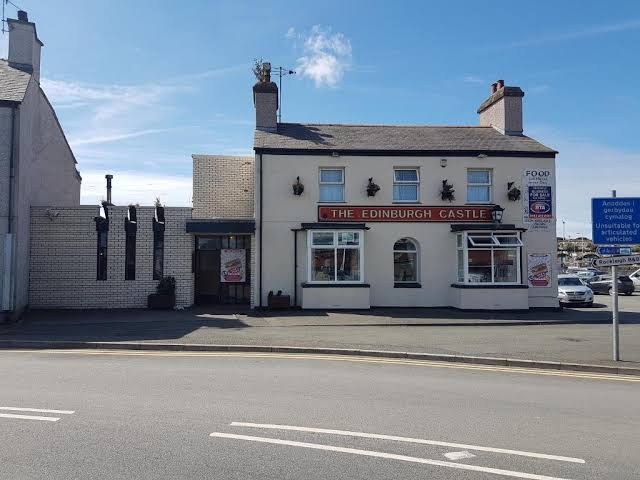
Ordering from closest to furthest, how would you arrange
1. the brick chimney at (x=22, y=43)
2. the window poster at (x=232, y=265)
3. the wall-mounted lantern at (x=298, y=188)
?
the brick chimney at (x=22, y=43), the wall-mounted lantern at (x=298, y=188), the window poster at (x=232, y=265)

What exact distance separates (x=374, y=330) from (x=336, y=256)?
522 centimetres

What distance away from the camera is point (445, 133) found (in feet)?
73.3

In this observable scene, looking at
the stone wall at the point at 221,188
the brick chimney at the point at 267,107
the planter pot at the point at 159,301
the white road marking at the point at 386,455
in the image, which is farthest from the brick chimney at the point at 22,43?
the white road marking at the point at 386,455

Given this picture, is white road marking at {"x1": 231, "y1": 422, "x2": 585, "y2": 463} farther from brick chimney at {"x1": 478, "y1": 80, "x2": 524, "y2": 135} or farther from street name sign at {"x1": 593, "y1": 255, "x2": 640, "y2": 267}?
brick chimney at {"x1": 478, "y1": 80, "x2": 524, "y2": 135}

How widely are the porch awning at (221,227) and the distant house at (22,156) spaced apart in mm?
5319

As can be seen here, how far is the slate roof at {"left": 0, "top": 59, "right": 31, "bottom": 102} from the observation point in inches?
640

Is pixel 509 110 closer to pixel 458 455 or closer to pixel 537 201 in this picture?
pixel 537 201

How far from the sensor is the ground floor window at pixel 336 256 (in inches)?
778

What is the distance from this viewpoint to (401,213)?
800 inches

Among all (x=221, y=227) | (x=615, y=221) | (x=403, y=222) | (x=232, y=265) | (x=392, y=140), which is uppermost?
(x=392, y=140)

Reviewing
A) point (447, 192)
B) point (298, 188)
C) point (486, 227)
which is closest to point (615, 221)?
point (486, 227)

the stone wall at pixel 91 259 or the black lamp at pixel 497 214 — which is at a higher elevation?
the black lamp at pixel 497 214

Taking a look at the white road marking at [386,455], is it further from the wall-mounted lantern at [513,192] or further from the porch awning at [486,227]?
the wall-mounted lantern at [513,192]

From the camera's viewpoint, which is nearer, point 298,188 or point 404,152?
point 298,188
